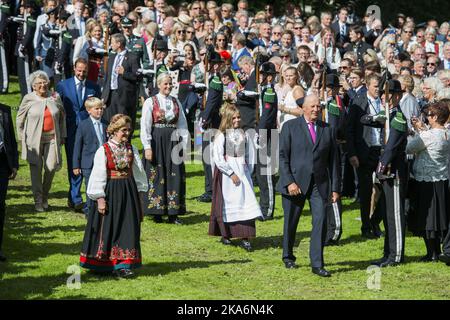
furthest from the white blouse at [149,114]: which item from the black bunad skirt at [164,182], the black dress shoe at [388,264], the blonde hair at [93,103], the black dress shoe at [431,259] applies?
the black dress shoe at [431,259]

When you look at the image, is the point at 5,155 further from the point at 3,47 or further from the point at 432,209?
the point at 3,47

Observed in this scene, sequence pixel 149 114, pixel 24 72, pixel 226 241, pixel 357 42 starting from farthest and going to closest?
pixel 24 72
pixel 357 42
pixel 149 114
pixel 226 241

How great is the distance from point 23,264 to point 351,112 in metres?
5.22

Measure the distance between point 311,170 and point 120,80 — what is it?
6798mm

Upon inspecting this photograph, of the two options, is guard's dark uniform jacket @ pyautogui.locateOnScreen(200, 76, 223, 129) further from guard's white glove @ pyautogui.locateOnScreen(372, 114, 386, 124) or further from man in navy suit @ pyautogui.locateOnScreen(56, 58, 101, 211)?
guard's white glove @ pyautogui.locateOnScreen(372, 114, 386, 124)

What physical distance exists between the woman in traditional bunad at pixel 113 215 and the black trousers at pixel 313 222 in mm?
1886

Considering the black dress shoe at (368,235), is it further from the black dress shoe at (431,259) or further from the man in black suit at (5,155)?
the man in black suit at (5,155)

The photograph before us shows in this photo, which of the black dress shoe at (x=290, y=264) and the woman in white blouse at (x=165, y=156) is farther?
the woman in white blouse at (x=165, y=156)

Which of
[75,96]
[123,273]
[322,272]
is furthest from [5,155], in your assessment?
[322,272]

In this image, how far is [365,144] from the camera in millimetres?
15383

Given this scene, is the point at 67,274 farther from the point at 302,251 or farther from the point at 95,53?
the point at 95,53

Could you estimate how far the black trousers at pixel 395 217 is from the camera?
44.7ft

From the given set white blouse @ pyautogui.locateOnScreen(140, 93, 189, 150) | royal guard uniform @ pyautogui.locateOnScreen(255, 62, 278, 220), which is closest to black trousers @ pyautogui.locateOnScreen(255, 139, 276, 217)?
royal guard uniform @ pyautogui.locateOnScreen(255, 62, 278, 220)

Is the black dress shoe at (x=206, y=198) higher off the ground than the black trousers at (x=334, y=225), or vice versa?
the black dress shoe at (x=206, y=198)
